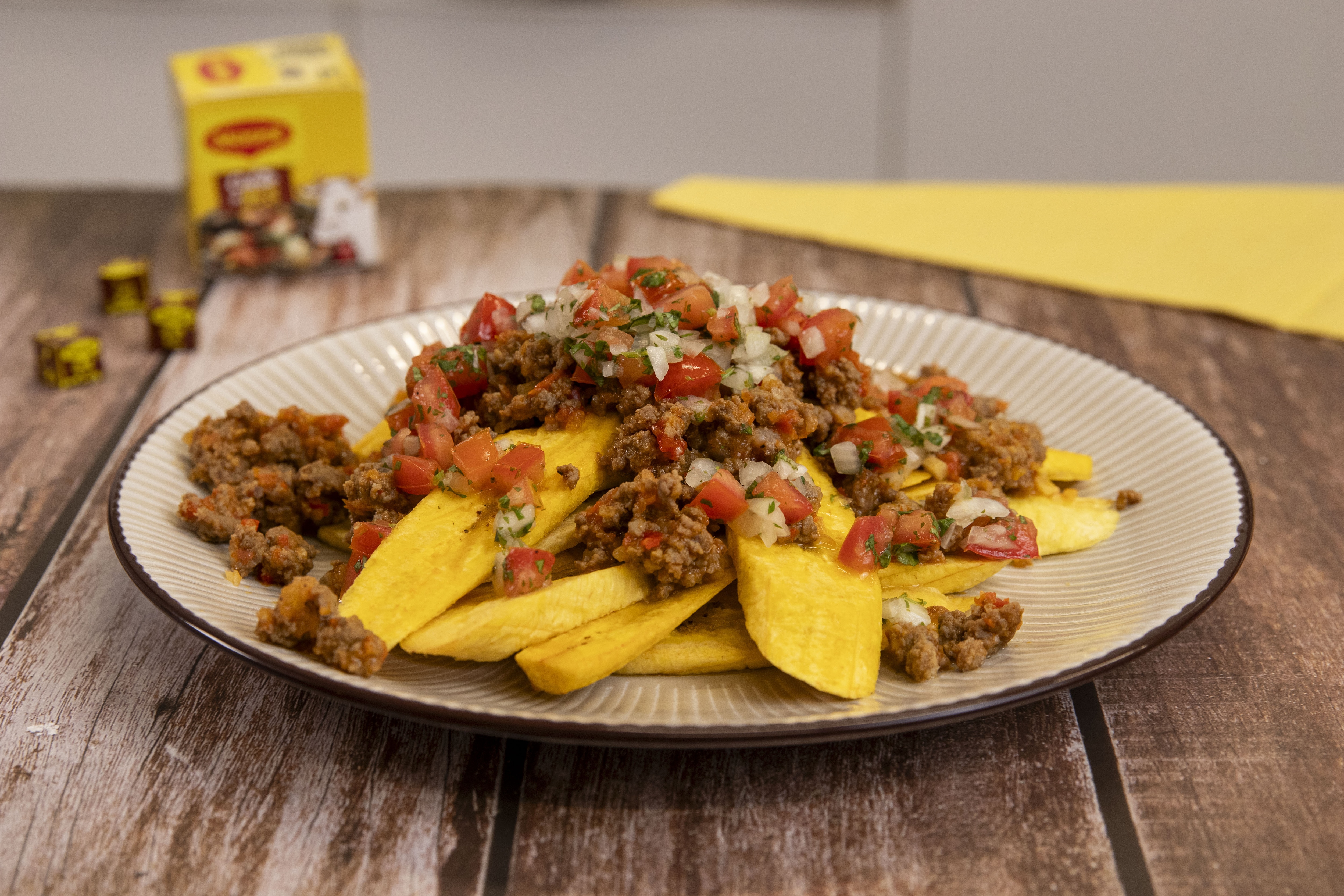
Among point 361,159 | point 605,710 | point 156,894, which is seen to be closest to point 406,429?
point 605,710

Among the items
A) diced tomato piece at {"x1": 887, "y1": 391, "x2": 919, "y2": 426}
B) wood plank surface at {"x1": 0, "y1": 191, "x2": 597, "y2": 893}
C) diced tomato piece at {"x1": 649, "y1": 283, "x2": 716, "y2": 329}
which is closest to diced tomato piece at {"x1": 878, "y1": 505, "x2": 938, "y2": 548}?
diced tomato piece at {"x1": 887, "y1": 391, "x2": 919, "y2": 426}

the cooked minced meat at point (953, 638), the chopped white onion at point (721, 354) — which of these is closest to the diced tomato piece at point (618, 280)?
the chopped white onion at point (721, 354)

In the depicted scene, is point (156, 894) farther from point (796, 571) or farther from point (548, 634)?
point (796, 571)

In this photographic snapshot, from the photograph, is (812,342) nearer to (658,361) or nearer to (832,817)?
(658,361)

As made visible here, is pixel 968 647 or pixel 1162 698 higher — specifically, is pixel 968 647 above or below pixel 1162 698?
above

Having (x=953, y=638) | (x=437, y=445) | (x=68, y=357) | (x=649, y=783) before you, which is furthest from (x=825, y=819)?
(x=68, y=357)

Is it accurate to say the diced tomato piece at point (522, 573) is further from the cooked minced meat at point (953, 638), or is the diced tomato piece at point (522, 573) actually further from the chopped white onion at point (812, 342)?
the chopped white onion at point (812, 342)

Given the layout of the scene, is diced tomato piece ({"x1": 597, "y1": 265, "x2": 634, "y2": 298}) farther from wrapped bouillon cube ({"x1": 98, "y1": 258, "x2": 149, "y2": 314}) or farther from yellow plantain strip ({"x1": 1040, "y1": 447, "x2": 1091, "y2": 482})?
wrapped bouillon cube ({"x1": 98, "y1": 258, "x2": 149, "y2": 314})
